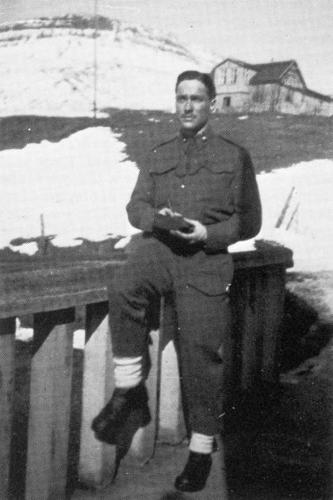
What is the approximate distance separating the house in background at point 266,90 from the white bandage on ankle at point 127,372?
42750mm

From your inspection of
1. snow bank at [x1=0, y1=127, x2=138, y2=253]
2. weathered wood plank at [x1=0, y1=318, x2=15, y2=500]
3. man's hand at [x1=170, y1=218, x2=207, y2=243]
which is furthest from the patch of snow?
weathered wood plank at [x1=0, y1=318, x2=15, y2=500]

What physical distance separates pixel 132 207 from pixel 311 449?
1.44 m

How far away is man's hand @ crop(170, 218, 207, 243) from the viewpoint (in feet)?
7.95

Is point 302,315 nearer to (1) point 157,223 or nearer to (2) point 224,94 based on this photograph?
(1) point 157,223

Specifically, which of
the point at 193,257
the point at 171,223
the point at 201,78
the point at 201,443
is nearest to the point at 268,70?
the point at 201,78

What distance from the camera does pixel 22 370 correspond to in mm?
5816

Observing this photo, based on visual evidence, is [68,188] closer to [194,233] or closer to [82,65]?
[194,233]

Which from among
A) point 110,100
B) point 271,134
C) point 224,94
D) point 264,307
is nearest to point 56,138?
point 271,134

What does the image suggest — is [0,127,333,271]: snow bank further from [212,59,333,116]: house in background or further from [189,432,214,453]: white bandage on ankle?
[212,59,333,116]: house in background

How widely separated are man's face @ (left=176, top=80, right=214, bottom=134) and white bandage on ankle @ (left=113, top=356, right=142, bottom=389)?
1050mm

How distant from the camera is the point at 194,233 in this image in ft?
7.98

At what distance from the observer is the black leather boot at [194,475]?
8.22 ft

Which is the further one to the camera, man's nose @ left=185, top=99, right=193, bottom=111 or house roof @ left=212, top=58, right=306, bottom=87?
house roof @ left=212, top=58, right=306, bottom=87

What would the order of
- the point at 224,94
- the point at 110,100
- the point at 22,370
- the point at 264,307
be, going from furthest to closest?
the point at 110,100
the point at 224,94
the point at 22,370
the point at 264,307
